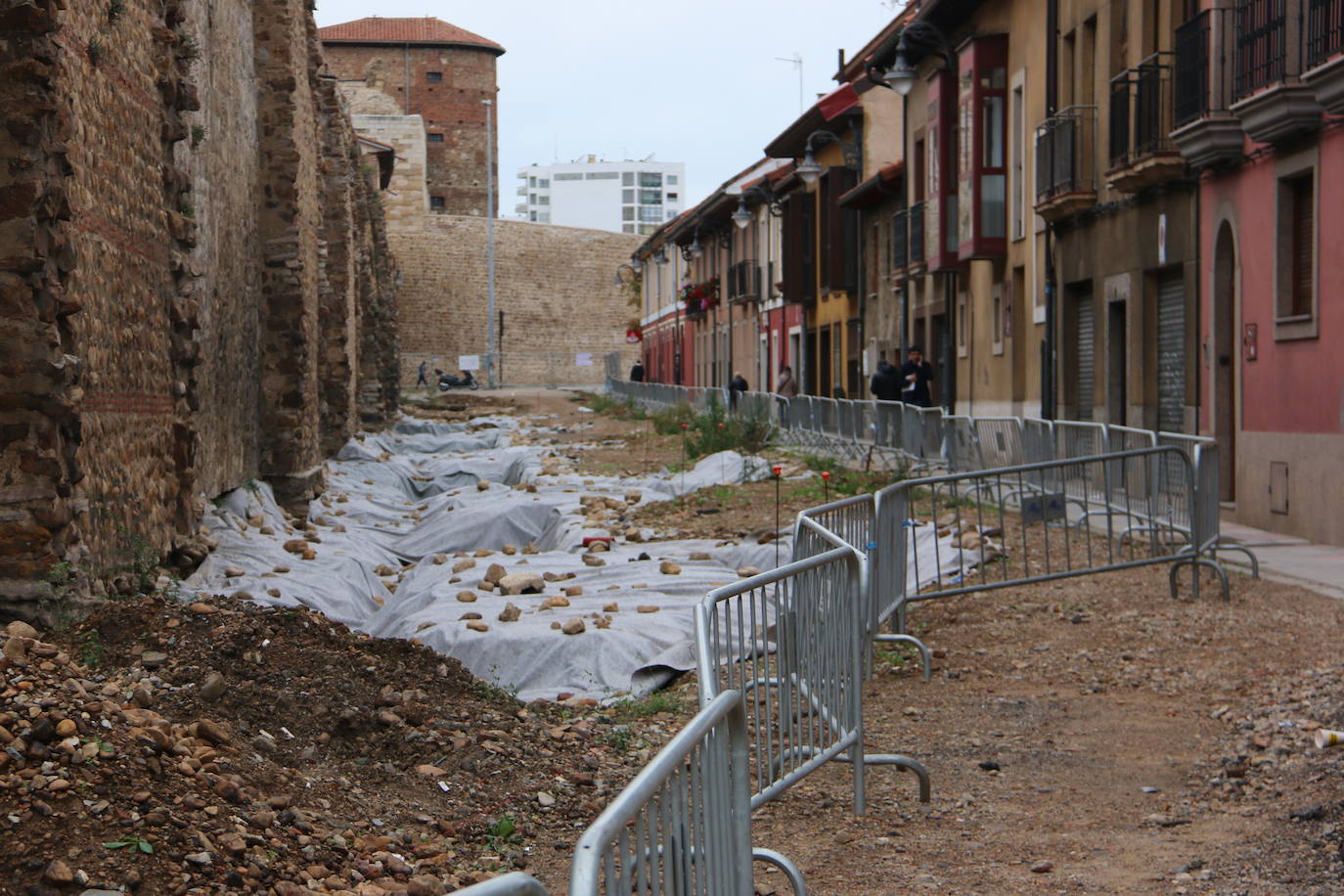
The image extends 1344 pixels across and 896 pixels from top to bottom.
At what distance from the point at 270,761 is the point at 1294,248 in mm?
11806

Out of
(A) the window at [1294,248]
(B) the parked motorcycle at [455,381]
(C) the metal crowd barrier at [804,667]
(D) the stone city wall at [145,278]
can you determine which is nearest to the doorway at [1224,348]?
(A) the window at [1294,248]

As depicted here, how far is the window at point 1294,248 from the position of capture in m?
14.8

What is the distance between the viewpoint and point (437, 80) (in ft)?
261

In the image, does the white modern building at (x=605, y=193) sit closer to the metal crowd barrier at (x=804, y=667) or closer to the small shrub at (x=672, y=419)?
the small shrub at (x=672, y=419)

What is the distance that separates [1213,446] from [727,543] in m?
4.57

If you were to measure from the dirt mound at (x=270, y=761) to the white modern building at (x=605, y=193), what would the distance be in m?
156

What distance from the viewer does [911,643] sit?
911cm

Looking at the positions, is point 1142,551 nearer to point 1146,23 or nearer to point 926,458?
point 926,458

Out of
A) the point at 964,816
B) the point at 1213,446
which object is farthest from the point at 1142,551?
the point at 964,816

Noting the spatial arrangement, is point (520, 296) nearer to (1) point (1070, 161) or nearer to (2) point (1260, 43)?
(1) point (1070, 161)

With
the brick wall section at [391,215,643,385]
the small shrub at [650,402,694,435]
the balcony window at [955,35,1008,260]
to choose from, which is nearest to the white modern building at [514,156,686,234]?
the brick wall section at [391,215,643,385]

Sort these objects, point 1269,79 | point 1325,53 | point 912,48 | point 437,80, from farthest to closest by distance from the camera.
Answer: point 437,80
point 912,48
point 1269,79
point 1325,53

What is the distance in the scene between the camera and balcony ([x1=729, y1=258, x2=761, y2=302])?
45.9 metres

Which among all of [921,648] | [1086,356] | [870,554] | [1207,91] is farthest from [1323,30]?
[1086,356]
